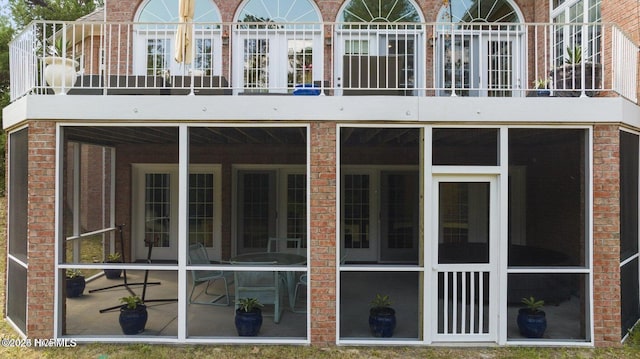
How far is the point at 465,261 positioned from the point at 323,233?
3227 millimetres

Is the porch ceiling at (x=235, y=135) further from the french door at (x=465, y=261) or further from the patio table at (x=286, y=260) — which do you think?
the patio table at (x=286, y=260)

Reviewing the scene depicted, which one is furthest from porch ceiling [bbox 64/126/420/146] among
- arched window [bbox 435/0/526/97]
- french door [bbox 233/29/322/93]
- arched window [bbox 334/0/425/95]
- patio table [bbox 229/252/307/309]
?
patio table [bbox 229/252/307/309]

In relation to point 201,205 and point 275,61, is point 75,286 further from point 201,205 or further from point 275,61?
point 275,61

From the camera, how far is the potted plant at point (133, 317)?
5.50 m

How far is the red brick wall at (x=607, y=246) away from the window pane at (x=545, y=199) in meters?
1.64

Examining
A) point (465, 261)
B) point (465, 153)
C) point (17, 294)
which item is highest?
point (465, 153)

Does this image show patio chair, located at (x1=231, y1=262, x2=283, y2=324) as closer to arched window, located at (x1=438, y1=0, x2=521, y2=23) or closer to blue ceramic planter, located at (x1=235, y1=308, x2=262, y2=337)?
blue ceramic planter, located at (x1=235, y1=308, x2=262, y2=337)

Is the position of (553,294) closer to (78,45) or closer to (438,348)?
(438,348)

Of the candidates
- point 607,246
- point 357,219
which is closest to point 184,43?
point 357,219

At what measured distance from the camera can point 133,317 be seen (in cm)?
552

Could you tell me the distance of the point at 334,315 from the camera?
17.3ft

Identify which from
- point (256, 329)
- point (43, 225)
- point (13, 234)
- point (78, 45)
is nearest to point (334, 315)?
point (256, 329)

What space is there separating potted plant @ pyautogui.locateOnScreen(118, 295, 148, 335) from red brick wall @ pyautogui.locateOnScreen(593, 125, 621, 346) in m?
5.47

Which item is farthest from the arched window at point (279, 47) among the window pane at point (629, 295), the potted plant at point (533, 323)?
the window pane at point (629, 295)
